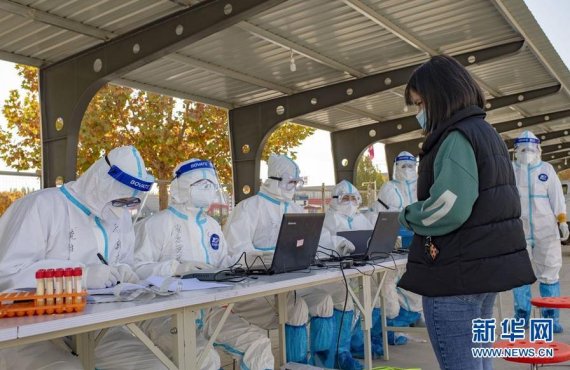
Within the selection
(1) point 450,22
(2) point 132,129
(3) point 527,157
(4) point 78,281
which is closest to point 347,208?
(3) point 527,157

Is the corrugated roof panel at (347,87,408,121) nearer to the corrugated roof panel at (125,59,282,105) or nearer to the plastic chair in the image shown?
the corrugated roof panel at (125,59,282,105)

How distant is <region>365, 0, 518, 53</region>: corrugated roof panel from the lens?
676 centimetres

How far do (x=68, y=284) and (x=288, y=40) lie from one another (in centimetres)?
568

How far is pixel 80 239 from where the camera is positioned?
300cm

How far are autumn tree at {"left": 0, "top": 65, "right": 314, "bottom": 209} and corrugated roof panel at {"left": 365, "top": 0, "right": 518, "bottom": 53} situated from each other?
7575 millimetres

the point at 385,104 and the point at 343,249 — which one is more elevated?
the point at 385,104

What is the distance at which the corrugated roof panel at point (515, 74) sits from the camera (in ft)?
31.4

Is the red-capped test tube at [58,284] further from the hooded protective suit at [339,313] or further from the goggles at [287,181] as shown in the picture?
the goggles at [287,181]

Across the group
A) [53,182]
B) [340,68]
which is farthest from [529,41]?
[53,182]

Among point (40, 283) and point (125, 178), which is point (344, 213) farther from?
point (40, 283)

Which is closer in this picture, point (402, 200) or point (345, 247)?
point (345, 247)

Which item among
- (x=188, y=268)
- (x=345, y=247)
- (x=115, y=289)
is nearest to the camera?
(x=115, y=289)

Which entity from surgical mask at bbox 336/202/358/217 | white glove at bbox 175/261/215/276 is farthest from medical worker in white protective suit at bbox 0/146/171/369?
surgical mask at bbox 336/202/358/217

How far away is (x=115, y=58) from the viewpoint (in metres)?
6.72
